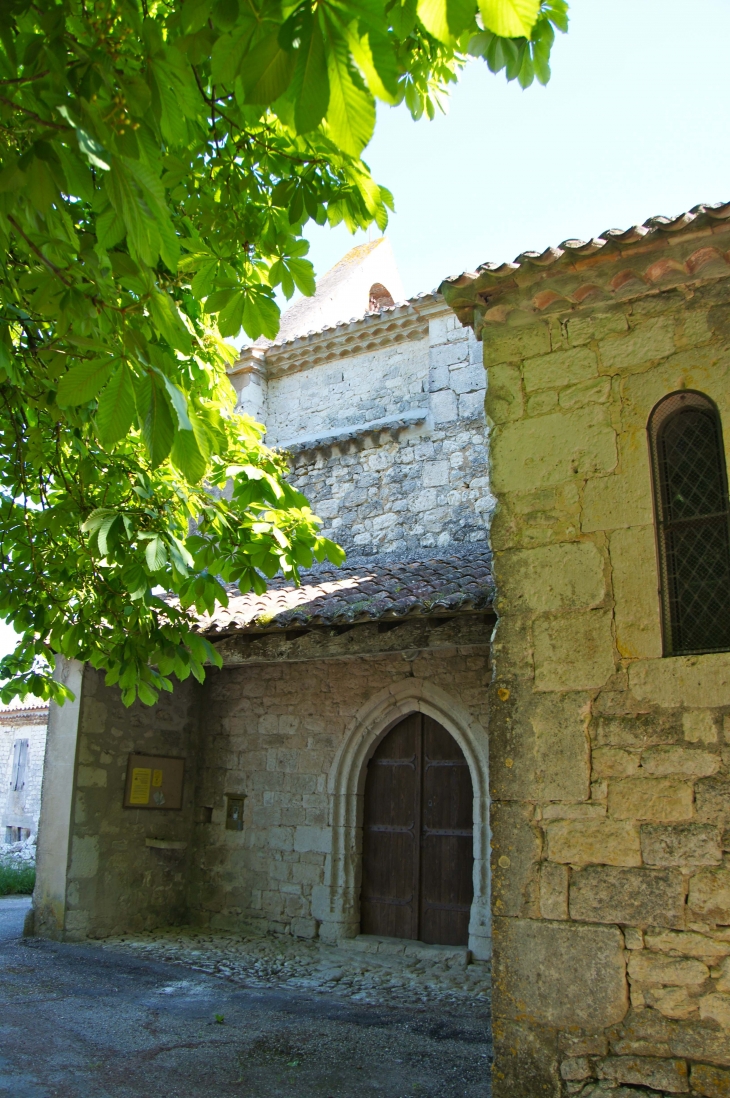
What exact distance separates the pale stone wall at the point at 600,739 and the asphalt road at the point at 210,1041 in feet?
3.57

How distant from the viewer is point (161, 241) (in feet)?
5.52

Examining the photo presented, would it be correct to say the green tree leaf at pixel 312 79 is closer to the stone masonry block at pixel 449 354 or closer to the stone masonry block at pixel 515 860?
the stone masonry block at pixel 515 860

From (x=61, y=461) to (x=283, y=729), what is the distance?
4804mm

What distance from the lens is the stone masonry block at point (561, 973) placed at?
3391mm

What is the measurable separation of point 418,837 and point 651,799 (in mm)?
4318

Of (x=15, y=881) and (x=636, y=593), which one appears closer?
(x=636, y=593)

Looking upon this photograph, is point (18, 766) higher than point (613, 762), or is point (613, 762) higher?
point (613, 762)

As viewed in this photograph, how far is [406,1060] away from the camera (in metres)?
4.55

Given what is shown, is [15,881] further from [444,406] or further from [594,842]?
[594,842]

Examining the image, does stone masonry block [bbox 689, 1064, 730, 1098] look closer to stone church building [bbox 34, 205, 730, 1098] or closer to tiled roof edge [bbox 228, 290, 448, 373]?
stone church building [bbox 34, 205, 730, 1098]

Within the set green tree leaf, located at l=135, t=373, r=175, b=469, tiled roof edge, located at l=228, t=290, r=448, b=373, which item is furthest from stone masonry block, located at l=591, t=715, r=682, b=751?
tiled roof edge, located at l=228, t=290, r=448, b=373

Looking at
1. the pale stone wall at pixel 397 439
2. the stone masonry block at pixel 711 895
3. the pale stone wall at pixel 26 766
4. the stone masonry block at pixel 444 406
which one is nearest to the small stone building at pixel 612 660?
the stone masonry block at pixel 711 895

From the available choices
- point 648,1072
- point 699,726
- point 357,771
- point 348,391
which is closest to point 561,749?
point 699,726

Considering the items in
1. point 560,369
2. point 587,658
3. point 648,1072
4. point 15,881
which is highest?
point 560,369
